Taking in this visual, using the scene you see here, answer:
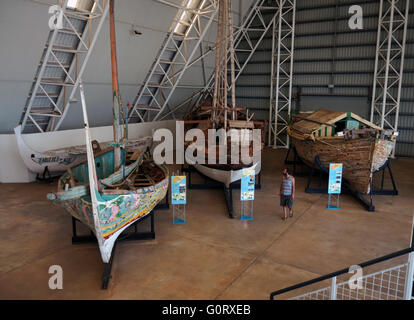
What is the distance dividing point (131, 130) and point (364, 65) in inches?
403

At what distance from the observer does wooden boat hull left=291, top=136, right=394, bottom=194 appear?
9.12 meters

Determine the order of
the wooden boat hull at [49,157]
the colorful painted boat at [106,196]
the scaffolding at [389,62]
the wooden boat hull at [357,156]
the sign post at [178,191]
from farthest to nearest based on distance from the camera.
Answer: the scaffolding at [389,62] → the wooden boat hull at [49,157] → the wooden boat hull at [357,156] → the sign post at [178,191] → the colorful painted boat at [106,196]

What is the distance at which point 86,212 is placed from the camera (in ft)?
18.6

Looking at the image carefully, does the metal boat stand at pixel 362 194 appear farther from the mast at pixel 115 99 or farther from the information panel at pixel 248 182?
the mast at pixel 115 99

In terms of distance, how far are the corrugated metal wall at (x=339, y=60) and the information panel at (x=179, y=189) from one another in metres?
10.7

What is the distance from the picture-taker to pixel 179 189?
781cm

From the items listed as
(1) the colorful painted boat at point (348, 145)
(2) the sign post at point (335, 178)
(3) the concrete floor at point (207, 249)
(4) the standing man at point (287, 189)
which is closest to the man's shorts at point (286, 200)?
(4) the standing man at point (287, 189)

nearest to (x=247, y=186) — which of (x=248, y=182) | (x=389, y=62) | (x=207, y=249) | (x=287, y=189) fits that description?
(x=248, y=182)

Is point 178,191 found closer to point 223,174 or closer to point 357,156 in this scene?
point 223,174

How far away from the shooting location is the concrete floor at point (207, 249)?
546cm

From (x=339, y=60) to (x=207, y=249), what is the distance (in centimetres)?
1212

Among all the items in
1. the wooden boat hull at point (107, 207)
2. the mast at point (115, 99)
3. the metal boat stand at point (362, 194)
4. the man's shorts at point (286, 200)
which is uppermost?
the mast at point (115, 99)

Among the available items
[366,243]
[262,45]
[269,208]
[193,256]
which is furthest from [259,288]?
[262,45]

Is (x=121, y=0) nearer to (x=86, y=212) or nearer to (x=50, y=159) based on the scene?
(x=50, y=159)
